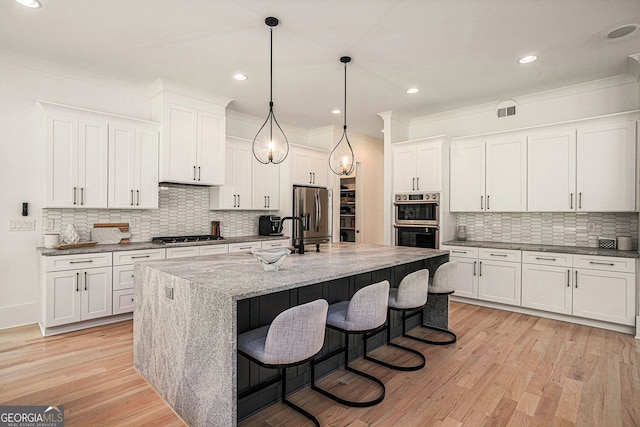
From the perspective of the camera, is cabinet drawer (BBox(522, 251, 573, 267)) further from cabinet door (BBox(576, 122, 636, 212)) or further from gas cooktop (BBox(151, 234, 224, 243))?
gas cooktop (BBox(151, 234, 224, 243))

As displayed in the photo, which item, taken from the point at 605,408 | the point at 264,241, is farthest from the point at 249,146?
the point at 605,408

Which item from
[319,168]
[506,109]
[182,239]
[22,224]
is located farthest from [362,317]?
[319,168]

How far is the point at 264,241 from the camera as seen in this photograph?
5094 mm

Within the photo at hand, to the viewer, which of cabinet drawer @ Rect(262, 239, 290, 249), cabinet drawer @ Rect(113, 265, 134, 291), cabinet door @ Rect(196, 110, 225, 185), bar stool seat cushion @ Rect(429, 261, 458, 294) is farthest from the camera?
cabinet drawer @ Rect(262, 239, 290, 249)

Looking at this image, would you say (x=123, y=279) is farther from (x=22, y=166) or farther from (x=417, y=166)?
(x=417, y=166)

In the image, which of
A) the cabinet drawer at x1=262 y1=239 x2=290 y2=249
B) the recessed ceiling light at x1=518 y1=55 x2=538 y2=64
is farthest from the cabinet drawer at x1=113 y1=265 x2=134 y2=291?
the recessed ceiling light at x1=518 y1=55 x2=538 y2=64

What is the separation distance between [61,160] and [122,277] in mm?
1360

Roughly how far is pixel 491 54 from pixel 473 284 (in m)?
2.79

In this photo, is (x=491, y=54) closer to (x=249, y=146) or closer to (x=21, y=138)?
(x=249, y=146)

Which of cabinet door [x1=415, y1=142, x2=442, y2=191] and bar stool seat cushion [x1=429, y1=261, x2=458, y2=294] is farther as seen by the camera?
cabinet door [x1=415, y1=142, x2=442, y2=191]

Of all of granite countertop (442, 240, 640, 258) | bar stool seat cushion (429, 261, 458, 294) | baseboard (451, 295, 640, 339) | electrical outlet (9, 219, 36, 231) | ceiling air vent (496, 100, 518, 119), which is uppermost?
ceiling air vent (496, 100, 518, 119)

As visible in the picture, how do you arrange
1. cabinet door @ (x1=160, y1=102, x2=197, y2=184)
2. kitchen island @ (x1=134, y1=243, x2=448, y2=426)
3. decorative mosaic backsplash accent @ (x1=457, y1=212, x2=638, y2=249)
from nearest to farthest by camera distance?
1. kitchen island @ (x1=134, y1=243, x2=448, y2=426)
2. decorative mosaic backsplash accent @ (x1=457, y1=212, x2=638, y2=249)
3. cabinet door @ (x1=160, y1=102, x2=197, y2=184)

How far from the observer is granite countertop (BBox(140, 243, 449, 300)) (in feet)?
6.02

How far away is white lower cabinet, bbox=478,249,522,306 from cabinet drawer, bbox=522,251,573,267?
0.31 ft
